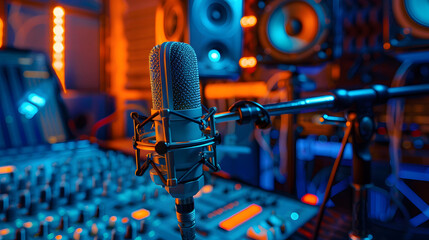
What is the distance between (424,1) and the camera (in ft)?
2.84

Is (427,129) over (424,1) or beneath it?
beneath

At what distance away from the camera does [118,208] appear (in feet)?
2.28

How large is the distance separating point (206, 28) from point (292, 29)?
14.1 inches

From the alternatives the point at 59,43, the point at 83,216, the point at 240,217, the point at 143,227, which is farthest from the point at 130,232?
the point at 59,43

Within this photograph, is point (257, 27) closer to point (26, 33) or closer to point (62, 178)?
point (62, 178)

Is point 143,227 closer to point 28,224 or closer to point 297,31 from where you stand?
point 28,224

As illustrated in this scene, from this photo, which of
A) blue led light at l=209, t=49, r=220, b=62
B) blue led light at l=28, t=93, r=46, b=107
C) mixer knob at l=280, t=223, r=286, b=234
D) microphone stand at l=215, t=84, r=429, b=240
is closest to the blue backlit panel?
blue led light at l=28, t=93, r=46, b=107

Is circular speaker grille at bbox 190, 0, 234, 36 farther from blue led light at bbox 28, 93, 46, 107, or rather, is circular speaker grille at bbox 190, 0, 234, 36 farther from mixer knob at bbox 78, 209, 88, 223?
blue led light at bbox 28, 93, 46, 107

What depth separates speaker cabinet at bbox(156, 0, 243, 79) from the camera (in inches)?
37.2

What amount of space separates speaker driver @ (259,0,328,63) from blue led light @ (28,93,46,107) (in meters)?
1.03

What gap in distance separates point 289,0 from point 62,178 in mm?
1005

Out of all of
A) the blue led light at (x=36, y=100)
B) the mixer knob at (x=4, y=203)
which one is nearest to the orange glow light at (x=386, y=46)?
the mixer knob at (x=4, y=203)

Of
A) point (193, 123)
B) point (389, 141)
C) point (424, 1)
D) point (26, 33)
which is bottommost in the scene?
point (389, 141)

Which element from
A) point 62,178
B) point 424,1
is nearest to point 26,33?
point 62,178
